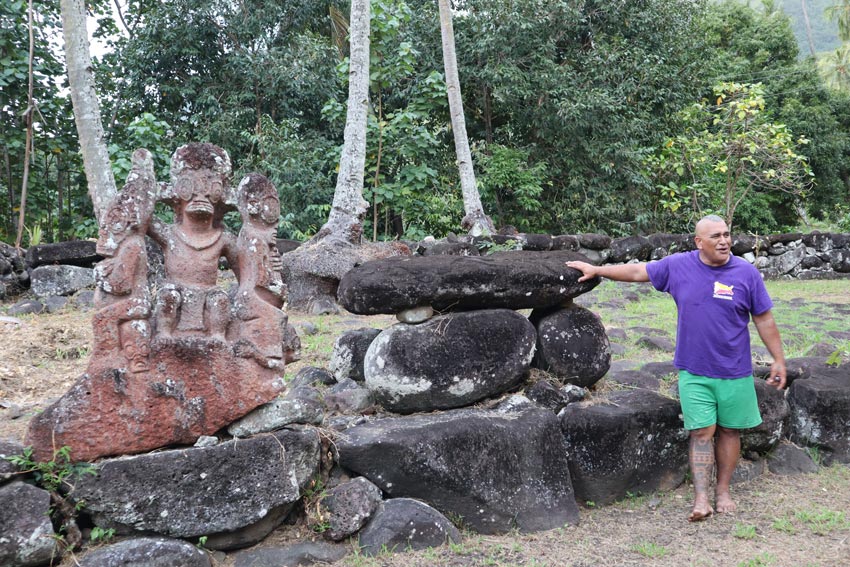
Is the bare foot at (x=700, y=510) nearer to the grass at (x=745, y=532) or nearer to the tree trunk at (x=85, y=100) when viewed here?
the grass at (x=745, y=532)

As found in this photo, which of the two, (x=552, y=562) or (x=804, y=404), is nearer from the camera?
(x=552, y=562)

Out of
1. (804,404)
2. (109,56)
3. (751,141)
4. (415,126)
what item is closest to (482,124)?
(415,126)

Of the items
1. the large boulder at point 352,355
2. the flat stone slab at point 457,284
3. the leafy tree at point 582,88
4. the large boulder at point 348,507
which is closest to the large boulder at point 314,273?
the large boulder at point 352,355

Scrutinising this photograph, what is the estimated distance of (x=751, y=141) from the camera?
14719mm

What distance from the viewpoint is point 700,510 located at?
4.39 m

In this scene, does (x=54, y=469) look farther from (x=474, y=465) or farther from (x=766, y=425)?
(x=766, y=425)

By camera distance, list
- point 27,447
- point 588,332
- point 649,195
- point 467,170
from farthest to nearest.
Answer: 1. point 649,195
2. point 467,170
3. point 588,332
4. point 27,447

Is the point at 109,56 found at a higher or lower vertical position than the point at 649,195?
higher

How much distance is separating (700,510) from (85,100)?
8484 millimetres

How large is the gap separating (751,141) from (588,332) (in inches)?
460

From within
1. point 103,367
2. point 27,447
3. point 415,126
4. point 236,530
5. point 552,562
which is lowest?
point 552,562

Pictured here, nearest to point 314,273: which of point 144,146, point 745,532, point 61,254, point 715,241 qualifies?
point 61,254

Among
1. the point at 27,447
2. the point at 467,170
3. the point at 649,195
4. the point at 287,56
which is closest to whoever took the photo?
the point at 27,447

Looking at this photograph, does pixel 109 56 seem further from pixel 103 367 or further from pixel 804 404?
pixel 804 404
